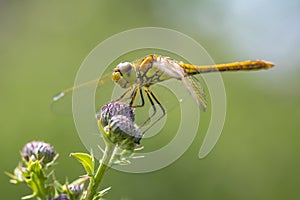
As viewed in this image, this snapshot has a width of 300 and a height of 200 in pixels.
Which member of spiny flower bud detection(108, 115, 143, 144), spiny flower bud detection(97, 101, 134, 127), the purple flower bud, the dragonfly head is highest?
the dragonfly head

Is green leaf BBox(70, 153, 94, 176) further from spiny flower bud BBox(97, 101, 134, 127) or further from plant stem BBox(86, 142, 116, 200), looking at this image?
spiny flower bud BBox(97, 101, 134, 127)

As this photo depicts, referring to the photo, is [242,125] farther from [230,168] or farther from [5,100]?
[5,100]

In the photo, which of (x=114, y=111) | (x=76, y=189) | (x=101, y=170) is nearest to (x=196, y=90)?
(x=114, y=111)

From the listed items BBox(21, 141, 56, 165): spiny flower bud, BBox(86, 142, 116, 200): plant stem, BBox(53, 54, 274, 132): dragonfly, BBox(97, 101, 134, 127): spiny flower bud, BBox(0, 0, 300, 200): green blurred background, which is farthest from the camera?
BBox(0, 0, 300, 200): green blurred background

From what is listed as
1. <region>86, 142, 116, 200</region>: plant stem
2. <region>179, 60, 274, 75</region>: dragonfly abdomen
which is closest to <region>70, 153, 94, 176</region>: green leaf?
<region>86, 142, 116, 200</region>: plant stem

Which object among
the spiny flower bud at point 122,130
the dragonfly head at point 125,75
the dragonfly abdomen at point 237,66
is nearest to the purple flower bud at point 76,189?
the spiny flower bud at point 122,130

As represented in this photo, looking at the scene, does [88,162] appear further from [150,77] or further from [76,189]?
[150,77]
